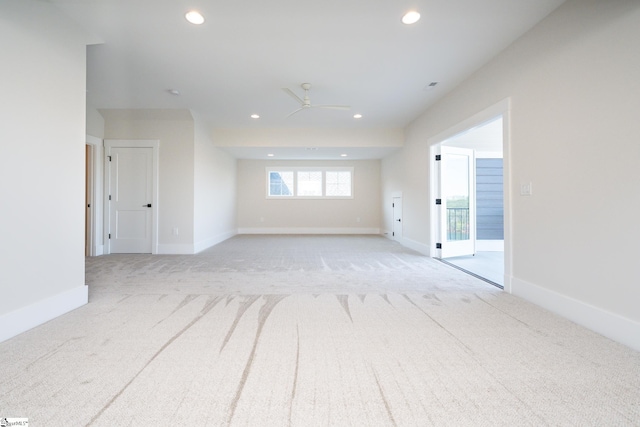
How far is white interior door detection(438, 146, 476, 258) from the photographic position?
4816 mm

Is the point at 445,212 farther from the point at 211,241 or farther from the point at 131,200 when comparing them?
the point at 131,200

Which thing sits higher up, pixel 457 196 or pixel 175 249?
pixel 457 196

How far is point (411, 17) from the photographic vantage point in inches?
98.1

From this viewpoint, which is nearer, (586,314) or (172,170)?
(586,314)

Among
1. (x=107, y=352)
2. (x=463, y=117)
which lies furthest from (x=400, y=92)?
(x=107, y=352)

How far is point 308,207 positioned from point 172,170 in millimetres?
4293

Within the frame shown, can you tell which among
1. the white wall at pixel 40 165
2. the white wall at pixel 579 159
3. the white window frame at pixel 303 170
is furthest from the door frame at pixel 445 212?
the white wall at pixel 40 165

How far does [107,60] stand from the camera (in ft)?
10.8

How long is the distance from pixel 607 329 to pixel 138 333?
3170 millimetres

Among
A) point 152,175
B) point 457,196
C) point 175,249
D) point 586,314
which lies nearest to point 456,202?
point 457,196

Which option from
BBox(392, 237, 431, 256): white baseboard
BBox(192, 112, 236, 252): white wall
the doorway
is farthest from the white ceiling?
the doorway

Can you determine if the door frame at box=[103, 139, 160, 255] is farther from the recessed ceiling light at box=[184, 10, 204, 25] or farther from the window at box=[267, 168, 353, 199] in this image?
the window at box=[267, 168, 353, 199]

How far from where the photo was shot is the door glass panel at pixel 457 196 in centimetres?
489

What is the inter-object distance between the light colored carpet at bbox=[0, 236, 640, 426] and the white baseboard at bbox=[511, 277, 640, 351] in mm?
81
